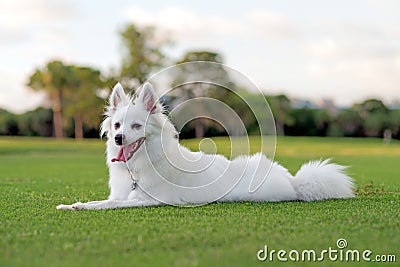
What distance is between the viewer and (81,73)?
57531 mm

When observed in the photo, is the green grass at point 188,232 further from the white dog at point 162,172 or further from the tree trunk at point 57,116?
the tree trunk at point 57,116

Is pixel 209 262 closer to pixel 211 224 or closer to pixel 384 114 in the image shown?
pixel 211 224

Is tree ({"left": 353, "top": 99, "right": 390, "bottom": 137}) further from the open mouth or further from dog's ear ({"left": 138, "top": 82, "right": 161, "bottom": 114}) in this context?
the open mouth

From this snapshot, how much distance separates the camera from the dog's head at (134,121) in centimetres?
637

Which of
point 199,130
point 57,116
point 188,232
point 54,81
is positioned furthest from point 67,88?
point 188,232

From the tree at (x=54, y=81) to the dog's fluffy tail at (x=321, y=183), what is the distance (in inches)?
2024

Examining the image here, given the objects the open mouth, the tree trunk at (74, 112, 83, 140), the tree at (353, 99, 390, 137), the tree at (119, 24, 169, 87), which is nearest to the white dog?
the open mouth

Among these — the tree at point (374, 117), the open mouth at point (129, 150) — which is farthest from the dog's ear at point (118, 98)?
the tree at point (374, 117)

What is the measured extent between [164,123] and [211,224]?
1.95 m

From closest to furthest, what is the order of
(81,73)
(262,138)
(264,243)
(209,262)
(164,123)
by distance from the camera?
1. (209,262)
2. (264,243)
3. (164,123)
4. (262,138)
5. (81,73)

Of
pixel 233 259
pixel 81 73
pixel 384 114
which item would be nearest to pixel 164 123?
pixel 233 259

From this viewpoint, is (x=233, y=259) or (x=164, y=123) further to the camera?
(x=164, y=123)

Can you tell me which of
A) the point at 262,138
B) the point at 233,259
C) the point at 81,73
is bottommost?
the point at 233,259

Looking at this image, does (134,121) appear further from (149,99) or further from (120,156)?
(120,156)
